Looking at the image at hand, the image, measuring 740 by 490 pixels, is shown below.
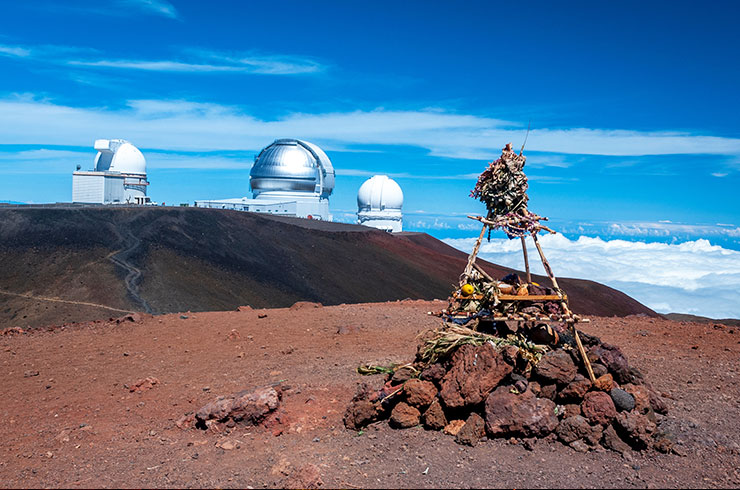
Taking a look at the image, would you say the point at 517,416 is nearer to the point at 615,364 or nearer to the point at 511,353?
the point at 511,353

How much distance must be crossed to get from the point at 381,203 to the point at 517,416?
156 ft

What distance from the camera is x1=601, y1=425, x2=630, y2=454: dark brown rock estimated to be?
6.31 m

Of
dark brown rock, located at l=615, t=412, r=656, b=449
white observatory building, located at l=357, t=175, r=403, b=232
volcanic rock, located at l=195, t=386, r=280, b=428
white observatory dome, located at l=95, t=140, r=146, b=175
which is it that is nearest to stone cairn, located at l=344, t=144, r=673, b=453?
dark brown rock, located at l=615, t=412, r=656, b=449

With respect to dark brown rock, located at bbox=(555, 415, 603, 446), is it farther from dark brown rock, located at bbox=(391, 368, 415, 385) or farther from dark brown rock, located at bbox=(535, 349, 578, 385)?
dark brown rock, located at bbox=(391, 368, 415, 385)

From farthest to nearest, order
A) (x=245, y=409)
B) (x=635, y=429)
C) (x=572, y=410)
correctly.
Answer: (x=245, y=409), (x=572, y=410), (x=635, y=429)

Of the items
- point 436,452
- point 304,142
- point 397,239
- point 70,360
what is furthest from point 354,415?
point 304,142

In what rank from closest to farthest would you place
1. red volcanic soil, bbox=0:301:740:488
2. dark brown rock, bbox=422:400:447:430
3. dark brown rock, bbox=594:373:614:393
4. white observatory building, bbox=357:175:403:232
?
1. red volcanic soil, bbox=0:301:740:488
2. dark brown rock, bbox=422:400:447:430
3. dark brown rock, bbox=594:373:614:393
4. white observatory building, bbox=357:175:403:232

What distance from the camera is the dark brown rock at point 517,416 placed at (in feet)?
21.0

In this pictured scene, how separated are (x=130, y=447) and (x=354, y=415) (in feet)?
8.13

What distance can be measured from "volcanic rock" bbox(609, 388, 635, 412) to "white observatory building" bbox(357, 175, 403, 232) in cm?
4653

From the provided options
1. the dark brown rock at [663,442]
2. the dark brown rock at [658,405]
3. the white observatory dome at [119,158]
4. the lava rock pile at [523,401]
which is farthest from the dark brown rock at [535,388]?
the white observatory dome at [119,158]

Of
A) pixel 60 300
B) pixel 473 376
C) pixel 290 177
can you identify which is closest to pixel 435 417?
pixel 473 376

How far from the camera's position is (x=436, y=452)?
622cm

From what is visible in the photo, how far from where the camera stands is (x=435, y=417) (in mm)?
6672
